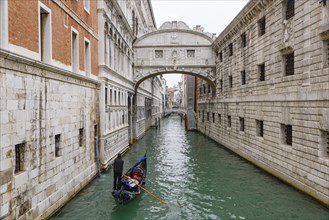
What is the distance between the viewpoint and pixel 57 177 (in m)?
8.47

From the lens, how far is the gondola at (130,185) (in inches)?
358

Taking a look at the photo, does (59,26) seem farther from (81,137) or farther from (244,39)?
(244,39)

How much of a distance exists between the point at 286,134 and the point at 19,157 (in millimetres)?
9655

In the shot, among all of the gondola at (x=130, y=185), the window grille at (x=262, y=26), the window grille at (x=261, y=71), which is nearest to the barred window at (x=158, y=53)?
the window grille at (x=262, y=26)

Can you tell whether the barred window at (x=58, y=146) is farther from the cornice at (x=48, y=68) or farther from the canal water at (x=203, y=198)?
the cornice at (x=48, y=68)

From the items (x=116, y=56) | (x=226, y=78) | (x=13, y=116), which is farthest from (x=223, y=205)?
(x=226, y=78)

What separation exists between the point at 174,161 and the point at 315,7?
1020cm

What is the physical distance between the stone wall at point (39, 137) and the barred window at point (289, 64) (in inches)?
312

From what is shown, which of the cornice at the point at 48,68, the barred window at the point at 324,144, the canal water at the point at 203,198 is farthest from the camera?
the barred window at the point at 324,144

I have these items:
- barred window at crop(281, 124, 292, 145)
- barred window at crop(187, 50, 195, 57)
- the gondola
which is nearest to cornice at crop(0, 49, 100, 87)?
the gondola

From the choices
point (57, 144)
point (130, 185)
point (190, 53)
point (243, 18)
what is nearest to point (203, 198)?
point (130, 185)

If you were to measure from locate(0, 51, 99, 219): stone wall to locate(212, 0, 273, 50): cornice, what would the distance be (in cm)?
913

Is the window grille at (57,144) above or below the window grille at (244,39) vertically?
below

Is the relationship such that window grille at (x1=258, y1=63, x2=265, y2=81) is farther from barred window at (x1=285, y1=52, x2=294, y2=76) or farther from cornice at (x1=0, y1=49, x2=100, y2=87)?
cornice at (x1=0, y1=49, x2=100, y2=87)
